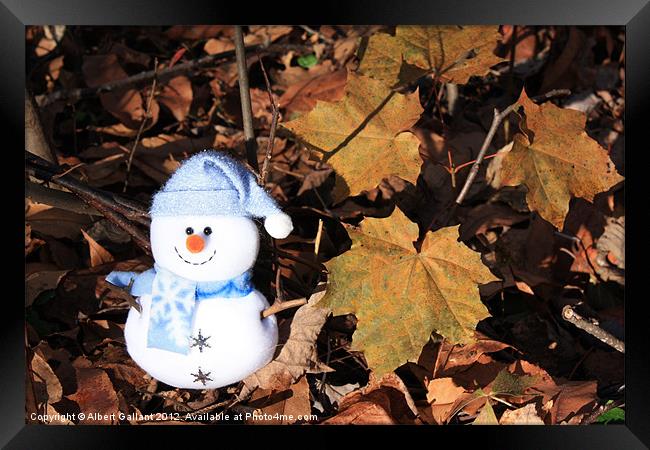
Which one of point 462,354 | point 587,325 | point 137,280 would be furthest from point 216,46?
point 587,325

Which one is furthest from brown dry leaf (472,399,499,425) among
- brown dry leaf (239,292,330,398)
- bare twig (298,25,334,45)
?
bare twig (298,25,334,45)

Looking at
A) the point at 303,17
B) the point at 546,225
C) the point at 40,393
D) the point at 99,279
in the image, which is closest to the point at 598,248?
the point at 546,225

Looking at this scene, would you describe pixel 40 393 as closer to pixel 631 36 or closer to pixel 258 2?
pixel 258 2

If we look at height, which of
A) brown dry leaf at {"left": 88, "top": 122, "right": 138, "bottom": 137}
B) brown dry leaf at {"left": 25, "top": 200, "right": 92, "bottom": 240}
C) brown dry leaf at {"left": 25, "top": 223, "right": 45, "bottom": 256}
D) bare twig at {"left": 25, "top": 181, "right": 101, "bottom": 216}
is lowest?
brown dry leaf at {"left": 25, "top": 223, "right": 45, "bottom": 256}

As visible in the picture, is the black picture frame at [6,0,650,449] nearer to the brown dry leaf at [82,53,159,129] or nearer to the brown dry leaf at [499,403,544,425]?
the brown dry leaf at [499,403,544,425]

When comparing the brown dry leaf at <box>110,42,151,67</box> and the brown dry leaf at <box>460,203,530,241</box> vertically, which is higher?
the brown dry leaf at <box>110,42,151,67</box>

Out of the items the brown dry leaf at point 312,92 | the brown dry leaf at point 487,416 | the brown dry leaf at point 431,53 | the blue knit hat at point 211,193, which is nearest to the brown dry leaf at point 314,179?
the brown dry leaf at point 312,92

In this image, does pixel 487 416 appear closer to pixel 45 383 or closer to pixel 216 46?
pixel 45 383
